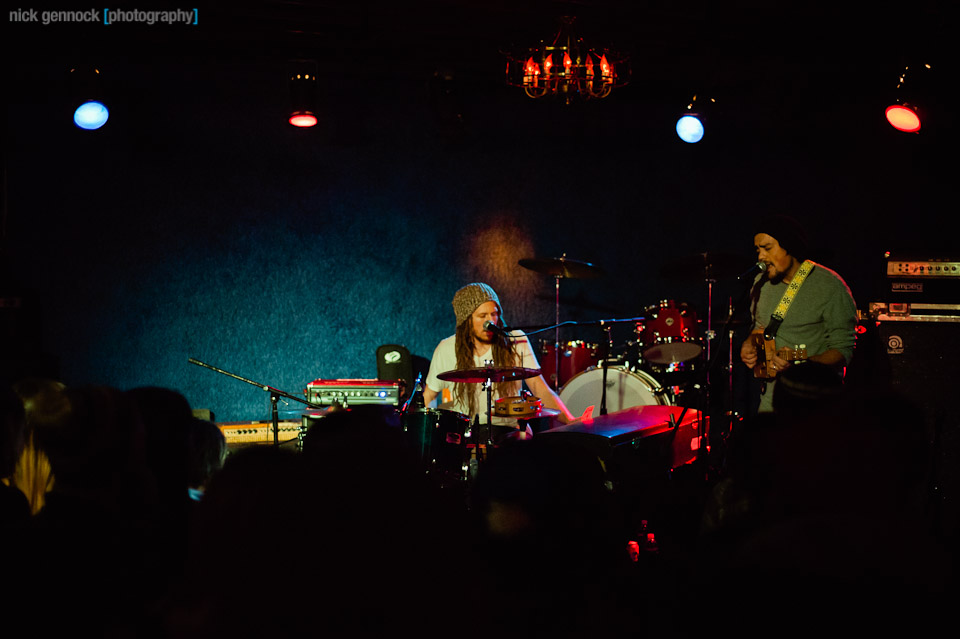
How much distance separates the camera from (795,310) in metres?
4.88

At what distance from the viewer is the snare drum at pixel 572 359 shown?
7.32 m

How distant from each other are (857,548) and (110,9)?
22.1 feet

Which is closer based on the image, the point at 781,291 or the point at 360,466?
the point at 360,466

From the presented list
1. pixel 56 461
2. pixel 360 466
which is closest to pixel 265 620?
pixel 360 466

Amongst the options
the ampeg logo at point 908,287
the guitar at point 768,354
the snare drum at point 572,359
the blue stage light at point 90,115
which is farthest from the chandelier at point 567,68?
the blue stage light at point 90,115

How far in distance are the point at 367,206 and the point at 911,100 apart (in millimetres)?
4829

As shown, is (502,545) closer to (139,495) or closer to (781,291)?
(139,495)

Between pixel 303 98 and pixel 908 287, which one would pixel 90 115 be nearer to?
pixel 303 98

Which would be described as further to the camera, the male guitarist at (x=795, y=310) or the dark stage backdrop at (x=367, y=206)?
the dark stage backdrop at (x=367, y=206)

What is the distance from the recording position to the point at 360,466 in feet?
4.87

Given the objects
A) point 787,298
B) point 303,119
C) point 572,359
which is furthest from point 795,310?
point 303,119

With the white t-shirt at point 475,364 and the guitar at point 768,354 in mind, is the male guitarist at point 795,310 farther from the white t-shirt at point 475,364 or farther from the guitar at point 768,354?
the white t-shirt at point 475,364

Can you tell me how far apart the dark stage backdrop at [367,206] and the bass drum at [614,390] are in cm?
98

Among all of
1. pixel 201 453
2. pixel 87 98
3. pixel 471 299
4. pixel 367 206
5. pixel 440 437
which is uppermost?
pixel 87 98
